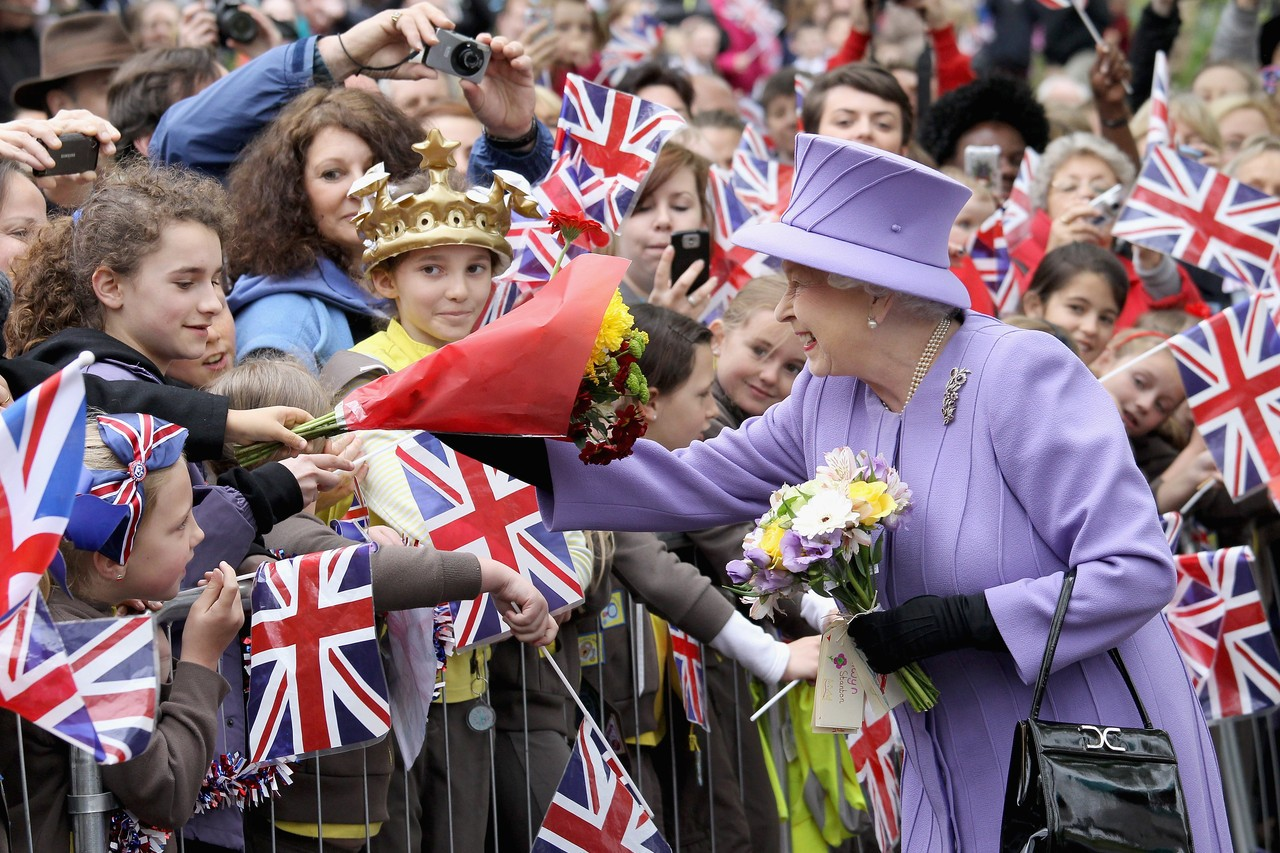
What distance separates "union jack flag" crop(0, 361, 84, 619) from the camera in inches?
106

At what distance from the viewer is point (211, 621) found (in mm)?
3334

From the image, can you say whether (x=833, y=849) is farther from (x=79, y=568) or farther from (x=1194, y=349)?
(x=79, y=568)

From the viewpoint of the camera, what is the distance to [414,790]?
167 inches

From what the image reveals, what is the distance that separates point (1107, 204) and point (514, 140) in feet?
11.0

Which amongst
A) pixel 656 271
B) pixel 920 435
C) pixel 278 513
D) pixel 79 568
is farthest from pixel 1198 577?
pixel 79 568

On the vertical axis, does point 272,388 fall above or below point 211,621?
above

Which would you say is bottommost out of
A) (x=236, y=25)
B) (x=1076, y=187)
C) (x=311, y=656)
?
(x=311, y=656)

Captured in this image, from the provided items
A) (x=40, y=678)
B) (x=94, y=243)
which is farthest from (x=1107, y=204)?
(x=40, y=678)

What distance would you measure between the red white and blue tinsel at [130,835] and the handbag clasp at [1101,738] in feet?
6.22

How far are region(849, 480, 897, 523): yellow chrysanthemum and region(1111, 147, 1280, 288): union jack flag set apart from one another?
13.0 ft

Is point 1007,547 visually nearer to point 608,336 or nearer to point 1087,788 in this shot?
point 1087,788

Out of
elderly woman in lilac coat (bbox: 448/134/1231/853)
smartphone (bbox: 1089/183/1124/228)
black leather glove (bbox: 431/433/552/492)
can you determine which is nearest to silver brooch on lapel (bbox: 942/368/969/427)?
elderly woman in lilac coat (bbox: 448/134/1231/853)

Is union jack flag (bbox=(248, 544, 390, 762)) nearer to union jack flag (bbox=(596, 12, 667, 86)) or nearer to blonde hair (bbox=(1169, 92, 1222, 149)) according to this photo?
union jack flag (bbox=(596, 12, 667, 86))

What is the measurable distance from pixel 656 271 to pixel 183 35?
8.61ft
